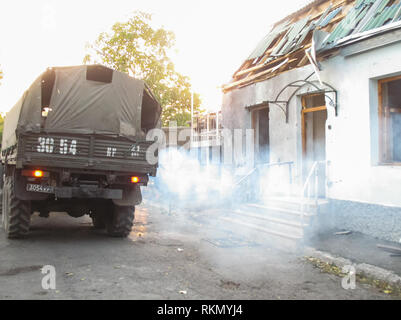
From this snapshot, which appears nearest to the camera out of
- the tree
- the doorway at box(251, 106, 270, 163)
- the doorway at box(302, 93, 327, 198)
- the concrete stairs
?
the concrete stairs

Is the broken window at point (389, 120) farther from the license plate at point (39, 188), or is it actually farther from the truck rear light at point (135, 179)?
the license plate at point (39, 188)

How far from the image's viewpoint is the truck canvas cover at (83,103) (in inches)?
271

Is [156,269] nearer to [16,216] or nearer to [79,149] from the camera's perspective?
[79,149]

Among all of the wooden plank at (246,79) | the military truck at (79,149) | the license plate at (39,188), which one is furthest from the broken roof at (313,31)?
the license plate at (39,188)

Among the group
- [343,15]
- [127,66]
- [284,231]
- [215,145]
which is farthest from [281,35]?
[127,66]

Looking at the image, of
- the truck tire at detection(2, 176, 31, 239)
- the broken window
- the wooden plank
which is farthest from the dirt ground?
the wooden plank

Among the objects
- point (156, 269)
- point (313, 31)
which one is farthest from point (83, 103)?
point (313, 31)

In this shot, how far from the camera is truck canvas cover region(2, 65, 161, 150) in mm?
6895

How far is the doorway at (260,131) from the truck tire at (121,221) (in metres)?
5.73

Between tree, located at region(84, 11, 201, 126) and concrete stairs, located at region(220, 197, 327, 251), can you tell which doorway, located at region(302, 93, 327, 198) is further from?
tree, located at region(84, 11, 201, 126)

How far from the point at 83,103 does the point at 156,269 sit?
3.64 meters

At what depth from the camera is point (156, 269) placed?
5.44m

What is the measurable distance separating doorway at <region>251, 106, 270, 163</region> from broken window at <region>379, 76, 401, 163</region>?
4.42 meters
